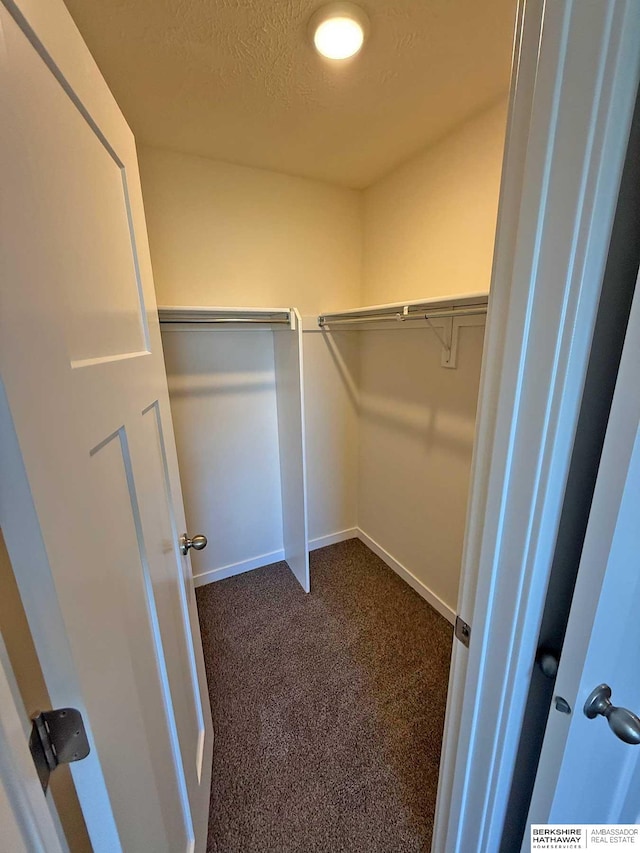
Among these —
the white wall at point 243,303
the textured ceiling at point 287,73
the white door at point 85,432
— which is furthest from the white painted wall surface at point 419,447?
the white door at point 85,432

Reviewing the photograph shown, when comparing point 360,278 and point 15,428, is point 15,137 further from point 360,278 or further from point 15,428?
point 360,278

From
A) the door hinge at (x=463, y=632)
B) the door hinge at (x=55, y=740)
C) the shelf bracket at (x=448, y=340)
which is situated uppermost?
the shelf bracket at (x=448, y=340)

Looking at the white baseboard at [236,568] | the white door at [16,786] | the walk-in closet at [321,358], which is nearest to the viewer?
the white door at [16,786]

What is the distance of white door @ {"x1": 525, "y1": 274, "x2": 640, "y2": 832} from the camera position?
0.48 meters

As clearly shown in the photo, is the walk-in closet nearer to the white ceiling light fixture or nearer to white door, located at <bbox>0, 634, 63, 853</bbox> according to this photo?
the white ceiling light fixture

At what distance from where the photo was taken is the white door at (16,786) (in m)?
0.35

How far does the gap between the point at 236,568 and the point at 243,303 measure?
1.74 m

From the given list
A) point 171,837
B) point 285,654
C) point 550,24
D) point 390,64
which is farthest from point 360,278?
point 171,837

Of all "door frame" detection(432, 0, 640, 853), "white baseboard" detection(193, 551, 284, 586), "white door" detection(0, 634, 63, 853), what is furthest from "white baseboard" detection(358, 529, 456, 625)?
"white door" detection(0, 634, 63, 853)

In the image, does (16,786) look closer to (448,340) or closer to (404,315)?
(404,315)

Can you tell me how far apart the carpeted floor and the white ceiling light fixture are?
2.43 metres

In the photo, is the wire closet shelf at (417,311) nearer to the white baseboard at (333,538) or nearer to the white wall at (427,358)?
the white wall at (427,358)

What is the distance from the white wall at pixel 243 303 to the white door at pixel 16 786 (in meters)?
1.73

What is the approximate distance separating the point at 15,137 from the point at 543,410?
0.78 metres
